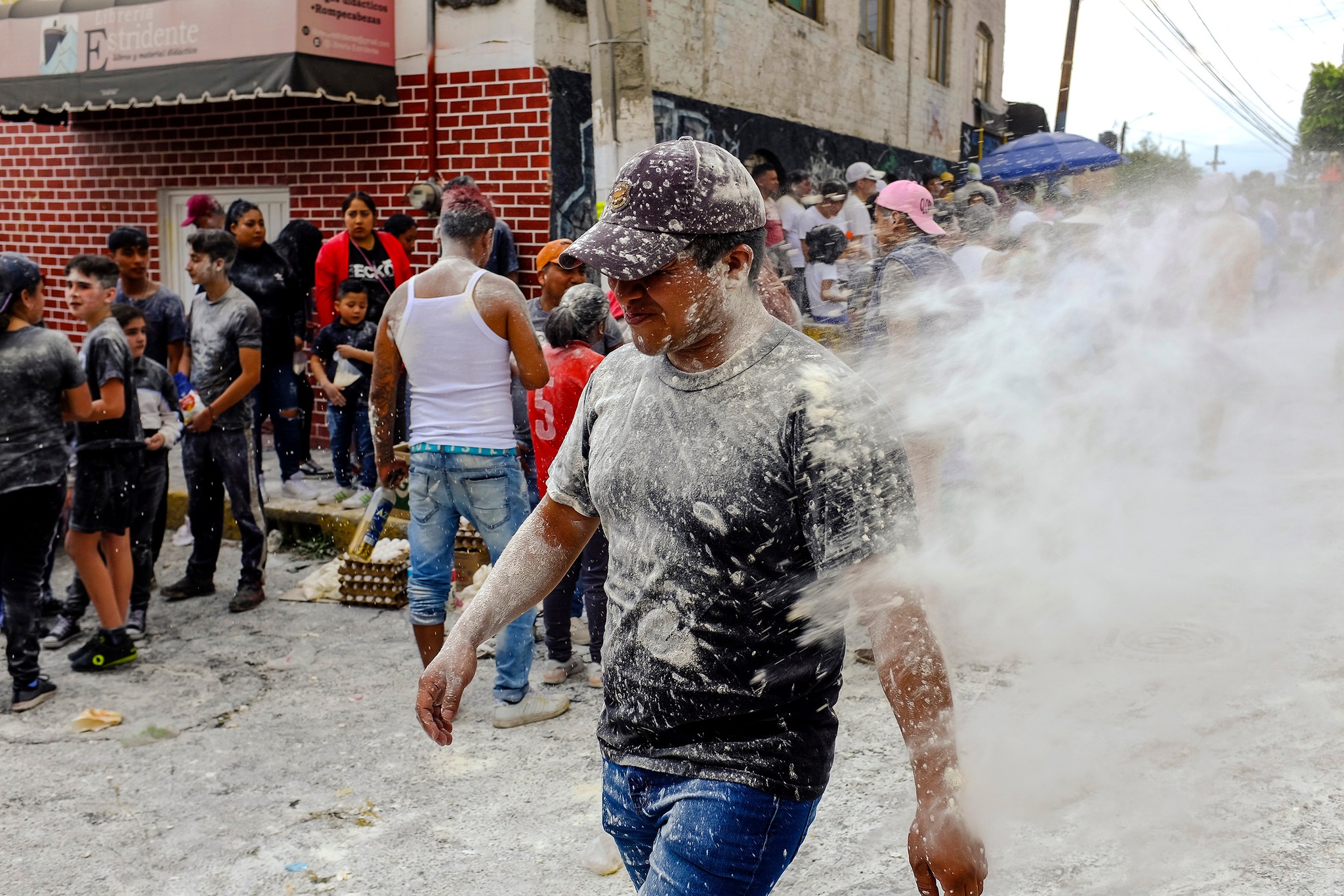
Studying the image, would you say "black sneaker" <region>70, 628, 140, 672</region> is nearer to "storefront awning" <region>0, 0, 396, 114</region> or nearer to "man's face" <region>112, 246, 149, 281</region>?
"man's face" <region>112, 246, 149, 281</region>

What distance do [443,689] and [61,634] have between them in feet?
14.7

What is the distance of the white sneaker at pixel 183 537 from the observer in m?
7.57

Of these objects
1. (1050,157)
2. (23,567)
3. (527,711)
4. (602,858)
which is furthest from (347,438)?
(1050,157)

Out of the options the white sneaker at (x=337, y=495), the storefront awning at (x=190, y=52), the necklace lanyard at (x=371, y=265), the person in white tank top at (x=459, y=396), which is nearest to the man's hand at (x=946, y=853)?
the person in white tank top at (x=459, y=396)

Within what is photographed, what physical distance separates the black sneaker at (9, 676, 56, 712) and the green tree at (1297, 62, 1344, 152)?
6.14 metres

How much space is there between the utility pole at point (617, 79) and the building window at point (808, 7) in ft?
24.4

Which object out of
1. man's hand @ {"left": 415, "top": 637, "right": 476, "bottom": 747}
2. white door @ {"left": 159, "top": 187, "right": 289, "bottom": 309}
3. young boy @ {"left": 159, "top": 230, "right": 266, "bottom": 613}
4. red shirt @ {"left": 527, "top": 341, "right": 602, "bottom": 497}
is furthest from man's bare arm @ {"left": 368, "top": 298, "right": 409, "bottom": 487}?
white door @ {"left": 159, "top": 187, "right": 289, "bottom": 309}

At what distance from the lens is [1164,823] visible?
3.61 metres

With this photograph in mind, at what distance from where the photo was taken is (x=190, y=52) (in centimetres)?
832

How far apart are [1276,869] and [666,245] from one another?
2.75 metres

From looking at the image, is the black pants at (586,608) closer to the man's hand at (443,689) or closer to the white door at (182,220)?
the man's hand at (443,689)

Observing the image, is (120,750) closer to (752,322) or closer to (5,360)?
(5,360)

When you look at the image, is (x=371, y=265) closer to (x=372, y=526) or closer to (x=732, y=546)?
(x=372, y=526)

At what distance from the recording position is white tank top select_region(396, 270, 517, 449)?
452 centimetres
